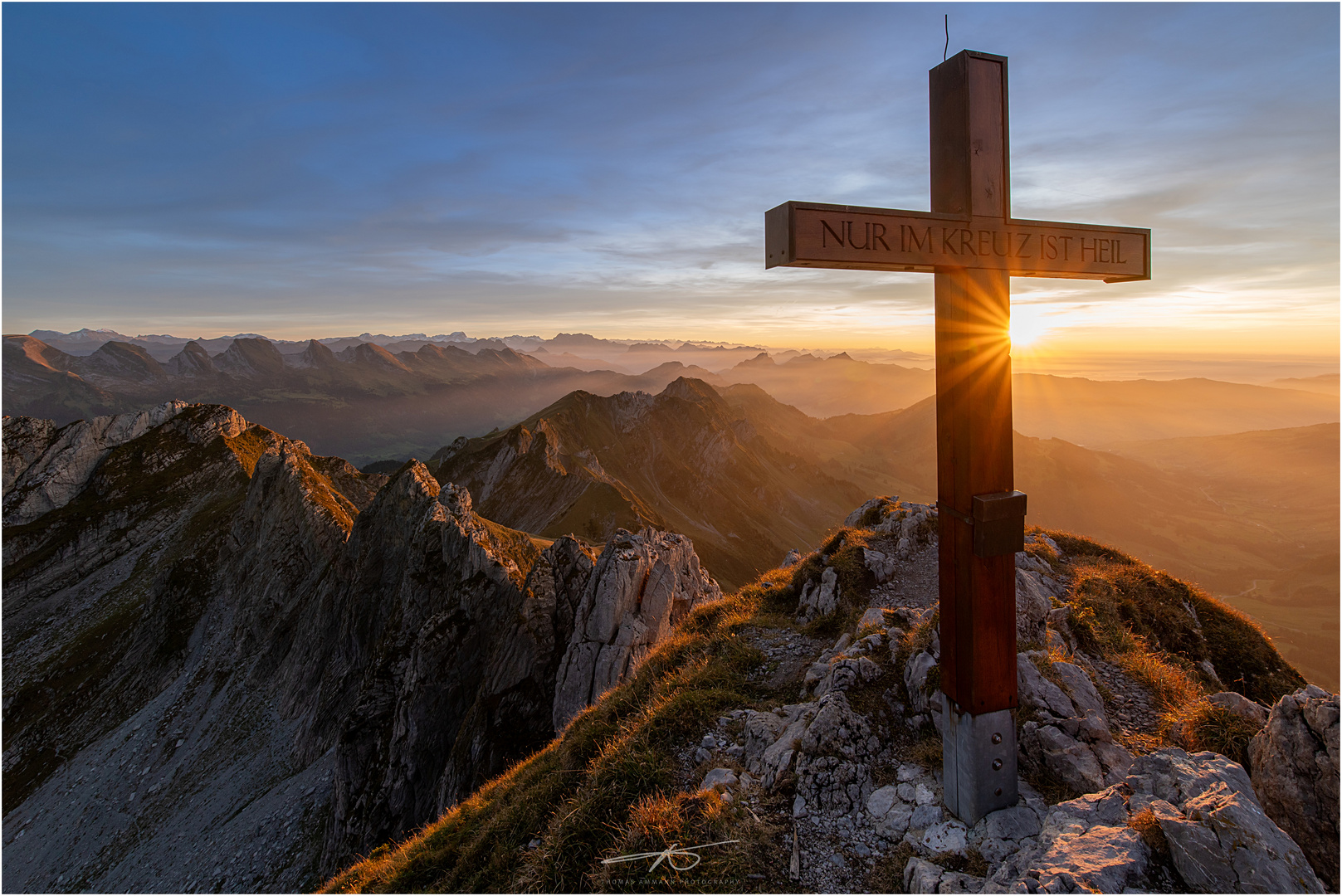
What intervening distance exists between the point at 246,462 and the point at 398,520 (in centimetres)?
3832

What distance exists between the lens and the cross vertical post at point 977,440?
6109mm

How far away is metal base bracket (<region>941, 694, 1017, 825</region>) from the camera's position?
6223 mm

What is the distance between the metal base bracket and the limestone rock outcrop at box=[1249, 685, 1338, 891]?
7.67 ft

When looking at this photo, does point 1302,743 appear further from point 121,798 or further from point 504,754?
point 121,798

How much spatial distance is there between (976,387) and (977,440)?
0.60 metres

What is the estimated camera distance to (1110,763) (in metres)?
6.66

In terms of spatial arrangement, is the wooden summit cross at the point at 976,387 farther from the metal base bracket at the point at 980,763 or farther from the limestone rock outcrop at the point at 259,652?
the limestone rock outcrop at the point at 259,652

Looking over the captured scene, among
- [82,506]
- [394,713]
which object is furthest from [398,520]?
[82,506]

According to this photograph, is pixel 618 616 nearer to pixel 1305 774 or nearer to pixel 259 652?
pixel 1305 774

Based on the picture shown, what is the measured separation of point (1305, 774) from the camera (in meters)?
5.51

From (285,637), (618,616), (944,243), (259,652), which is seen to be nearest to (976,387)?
(944,243)

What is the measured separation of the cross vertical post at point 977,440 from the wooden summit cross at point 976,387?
0.01 m

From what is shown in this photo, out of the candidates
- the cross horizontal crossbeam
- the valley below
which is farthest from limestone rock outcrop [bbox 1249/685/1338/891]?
the cross horizontal crossbeam

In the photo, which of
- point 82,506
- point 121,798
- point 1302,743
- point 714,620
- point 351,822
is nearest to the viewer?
point 1302,743
